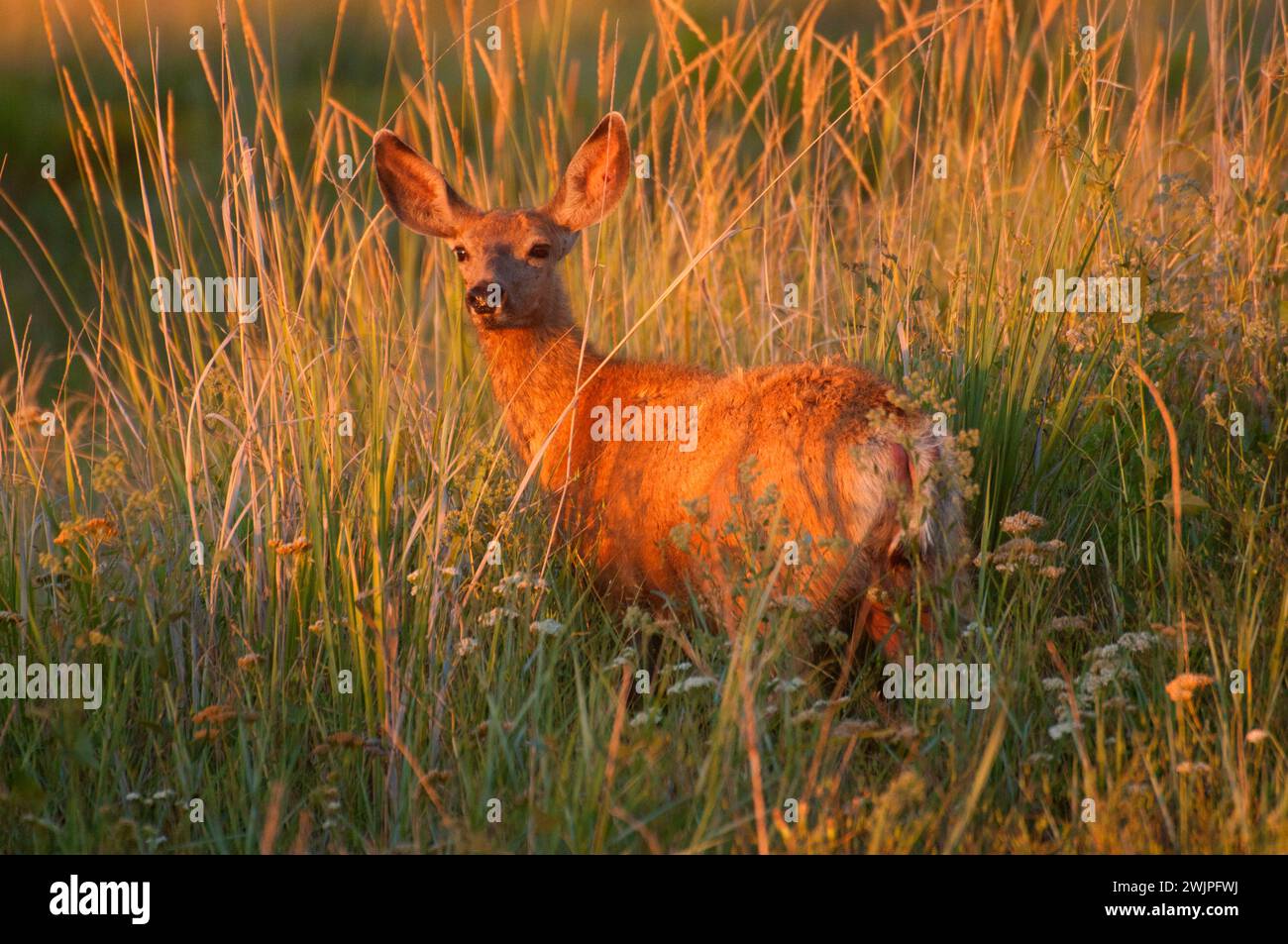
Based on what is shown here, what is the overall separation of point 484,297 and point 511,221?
1.66 ft

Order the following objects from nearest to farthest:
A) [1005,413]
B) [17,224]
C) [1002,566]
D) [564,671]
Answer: [1002,566], [564,671], [1005,413], [17,224]

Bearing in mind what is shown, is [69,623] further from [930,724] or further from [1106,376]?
[1106,376]

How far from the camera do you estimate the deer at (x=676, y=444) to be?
14.2 ft

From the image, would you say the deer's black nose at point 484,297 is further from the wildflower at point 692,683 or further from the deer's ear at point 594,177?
the wildflower at point 692,683

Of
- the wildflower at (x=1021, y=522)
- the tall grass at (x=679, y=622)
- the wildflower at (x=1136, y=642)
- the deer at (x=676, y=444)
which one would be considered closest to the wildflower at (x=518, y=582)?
the tall grass at (x=679, y=622)

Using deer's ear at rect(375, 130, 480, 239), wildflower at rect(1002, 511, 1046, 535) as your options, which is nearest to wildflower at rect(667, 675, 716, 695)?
wildflower at rect(1002, 511, 1046, 535)

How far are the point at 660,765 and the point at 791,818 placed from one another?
35 cm

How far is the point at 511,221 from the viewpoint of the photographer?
6.08 meters

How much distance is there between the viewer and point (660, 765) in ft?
12.1

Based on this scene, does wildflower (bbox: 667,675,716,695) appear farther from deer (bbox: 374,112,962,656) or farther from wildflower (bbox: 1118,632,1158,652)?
wildflower (bbox: 1118,632,1158,652)

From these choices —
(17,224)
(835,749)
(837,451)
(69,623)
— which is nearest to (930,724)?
(835,749)

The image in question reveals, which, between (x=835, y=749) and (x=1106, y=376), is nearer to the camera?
(x=835, y=749)

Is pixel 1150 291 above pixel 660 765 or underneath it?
above
